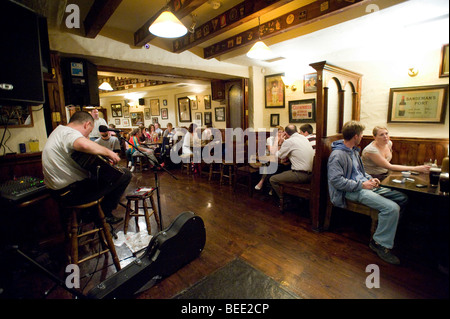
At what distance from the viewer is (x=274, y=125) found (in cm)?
577

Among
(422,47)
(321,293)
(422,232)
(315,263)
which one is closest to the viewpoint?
(422,232)

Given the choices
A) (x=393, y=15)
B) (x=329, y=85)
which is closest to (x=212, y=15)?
(x=329, y=85)

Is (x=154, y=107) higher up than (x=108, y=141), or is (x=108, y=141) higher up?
(x=154, y=107)

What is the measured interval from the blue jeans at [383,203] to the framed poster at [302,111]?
2.86 meters

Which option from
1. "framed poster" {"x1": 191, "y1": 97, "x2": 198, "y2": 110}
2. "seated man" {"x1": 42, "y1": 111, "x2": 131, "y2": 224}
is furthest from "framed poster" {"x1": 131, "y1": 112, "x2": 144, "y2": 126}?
"seated man" {"x1": 42, "y1": 111, "x2": 131, "y2": 224}

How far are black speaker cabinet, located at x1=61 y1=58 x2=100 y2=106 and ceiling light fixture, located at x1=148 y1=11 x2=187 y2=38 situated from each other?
5.92ft

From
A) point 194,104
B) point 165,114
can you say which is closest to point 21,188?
point 194,104

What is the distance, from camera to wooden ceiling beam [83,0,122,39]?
8.51 feet

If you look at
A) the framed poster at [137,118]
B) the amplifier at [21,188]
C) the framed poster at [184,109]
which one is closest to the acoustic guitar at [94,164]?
the amplifier at [21,188]

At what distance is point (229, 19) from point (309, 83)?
8.06 feet

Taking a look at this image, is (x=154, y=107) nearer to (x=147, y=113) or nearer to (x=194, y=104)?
(x=147, y=113)

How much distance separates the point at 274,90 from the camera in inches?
222
